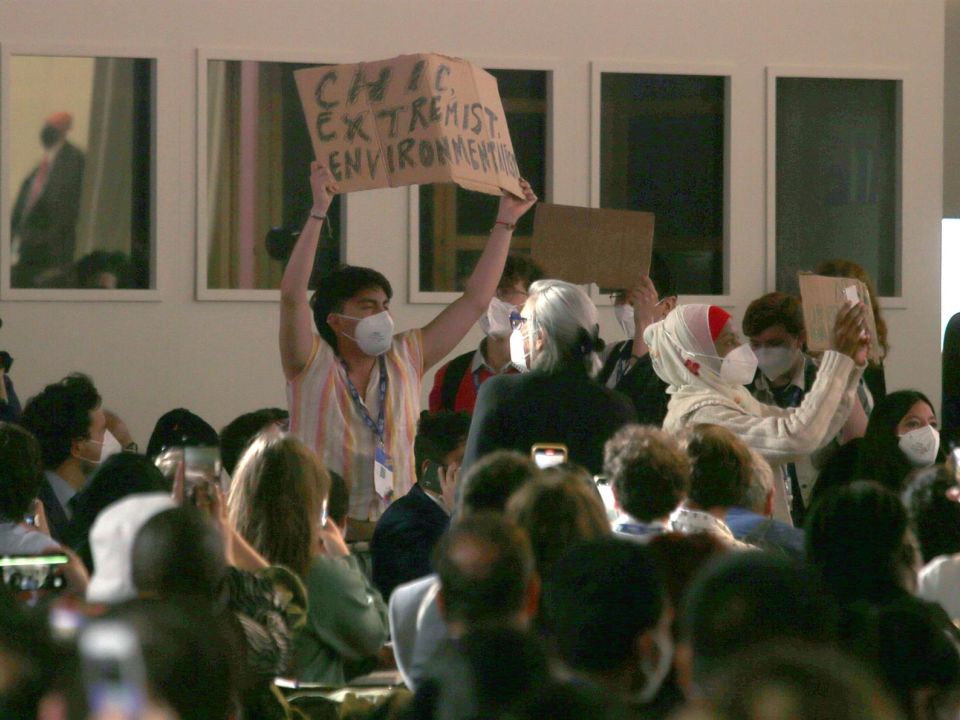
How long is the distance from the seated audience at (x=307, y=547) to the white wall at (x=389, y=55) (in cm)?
556

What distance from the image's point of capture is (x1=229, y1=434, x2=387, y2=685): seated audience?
139 inches

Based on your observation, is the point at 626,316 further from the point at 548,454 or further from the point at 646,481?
the point at 646,481

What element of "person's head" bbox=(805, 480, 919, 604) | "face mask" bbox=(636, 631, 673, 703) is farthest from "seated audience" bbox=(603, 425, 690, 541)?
"face mask" bbox=(636, 631, 673, 703)

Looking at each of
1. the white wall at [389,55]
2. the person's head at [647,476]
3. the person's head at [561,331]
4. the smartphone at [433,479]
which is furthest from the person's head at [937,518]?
the white wall at [389,55]

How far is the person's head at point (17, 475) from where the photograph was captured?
13.4 feet

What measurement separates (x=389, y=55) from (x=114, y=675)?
820 centimetres

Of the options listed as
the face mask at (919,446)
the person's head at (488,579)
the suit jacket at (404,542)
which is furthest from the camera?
the face mask at (919,446)

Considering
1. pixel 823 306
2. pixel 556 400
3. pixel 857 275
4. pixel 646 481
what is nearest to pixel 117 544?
pixel 646 481

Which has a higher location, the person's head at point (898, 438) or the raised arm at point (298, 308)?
the raised arm at point (298, 308)

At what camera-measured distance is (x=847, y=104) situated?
33.1 ft

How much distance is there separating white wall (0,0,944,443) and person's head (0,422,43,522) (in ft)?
15.7

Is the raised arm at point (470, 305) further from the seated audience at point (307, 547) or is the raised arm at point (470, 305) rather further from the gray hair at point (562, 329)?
the seated audience at point (307, 547)

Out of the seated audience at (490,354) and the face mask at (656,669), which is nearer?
the face mask at (656,669)

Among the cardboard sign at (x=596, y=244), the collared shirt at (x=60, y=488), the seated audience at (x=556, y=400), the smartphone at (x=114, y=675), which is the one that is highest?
the cardboard sign at (x=596, y=244)
